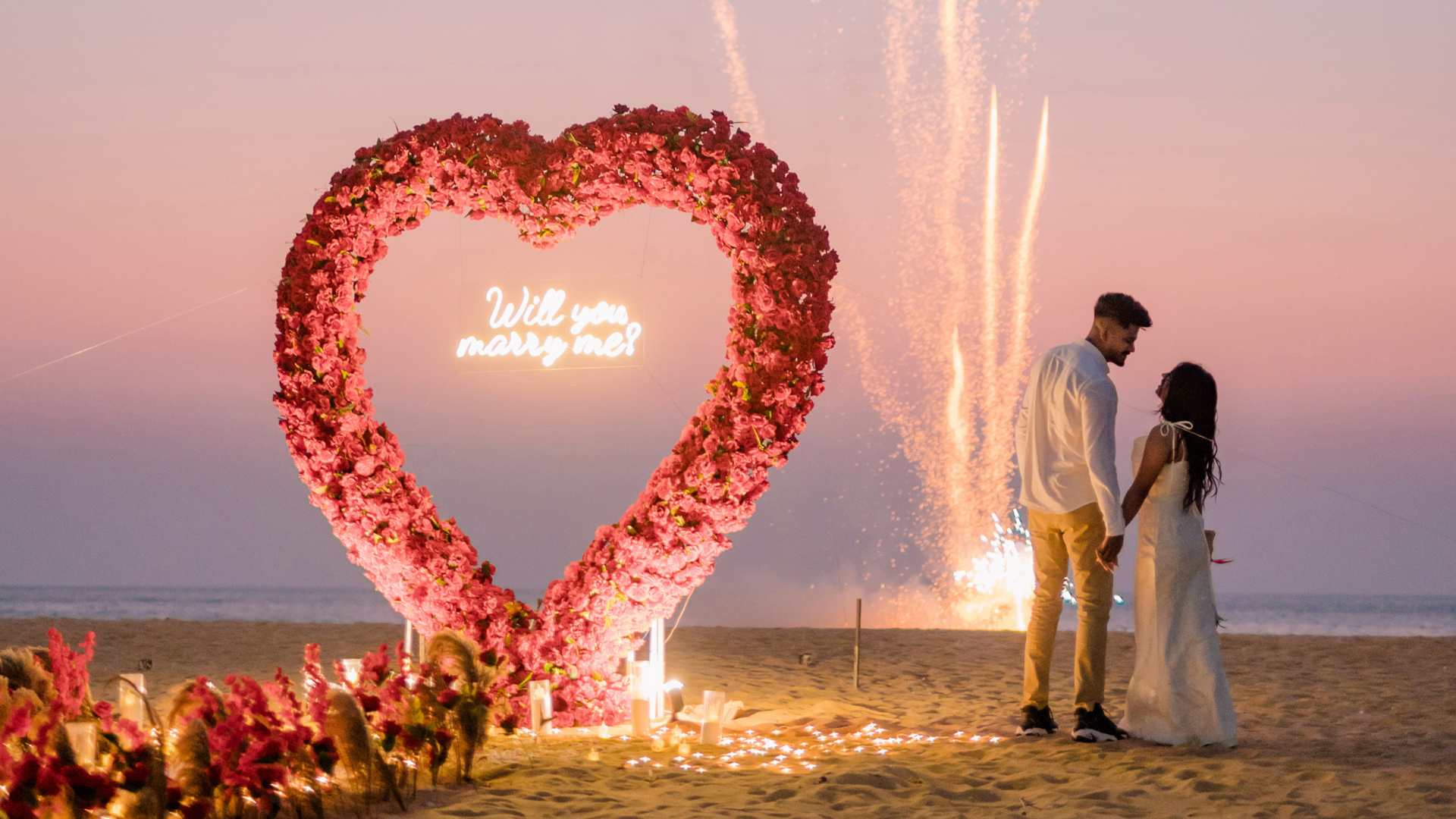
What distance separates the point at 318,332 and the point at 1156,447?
4471mm

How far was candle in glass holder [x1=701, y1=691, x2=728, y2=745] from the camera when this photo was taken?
18.1ft

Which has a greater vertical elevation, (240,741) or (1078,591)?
(1078,591)

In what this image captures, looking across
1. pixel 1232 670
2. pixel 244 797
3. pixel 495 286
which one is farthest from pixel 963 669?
pixel 244 797

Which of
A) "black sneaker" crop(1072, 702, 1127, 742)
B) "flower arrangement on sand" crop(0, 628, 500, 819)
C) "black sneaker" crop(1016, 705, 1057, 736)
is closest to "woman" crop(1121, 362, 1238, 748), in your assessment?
"black sneaker" crop(1072, 702, 1127, 742)

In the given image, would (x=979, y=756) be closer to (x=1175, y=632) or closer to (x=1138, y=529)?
(x=1175, y=632)

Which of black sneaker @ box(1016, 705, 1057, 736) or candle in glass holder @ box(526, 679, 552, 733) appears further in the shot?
candle in glass holder @ box(526, 679, 552, 733)

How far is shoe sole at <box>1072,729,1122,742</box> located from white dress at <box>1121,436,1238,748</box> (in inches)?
5.0

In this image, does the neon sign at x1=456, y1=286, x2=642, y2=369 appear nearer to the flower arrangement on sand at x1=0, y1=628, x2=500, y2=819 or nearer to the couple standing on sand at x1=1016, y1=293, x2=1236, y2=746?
the flower arrangement on sand at x1=0, y1=628, x2=500, y2=819

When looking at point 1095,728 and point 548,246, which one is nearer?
point 1095,728

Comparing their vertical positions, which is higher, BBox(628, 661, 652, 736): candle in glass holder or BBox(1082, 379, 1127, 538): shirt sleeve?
BBox(1082, 379, 1127, 538): shirt sleeve

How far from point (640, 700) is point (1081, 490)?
2498 mm

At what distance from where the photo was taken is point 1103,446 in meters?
5.10

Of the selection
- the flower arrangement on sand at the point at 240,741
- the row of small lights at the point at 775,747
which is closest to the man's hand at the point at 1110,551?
the row of small lights at the point at 775,747

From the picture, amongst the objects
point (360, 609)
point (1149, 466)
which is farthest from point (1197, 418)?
point (360, 609)
